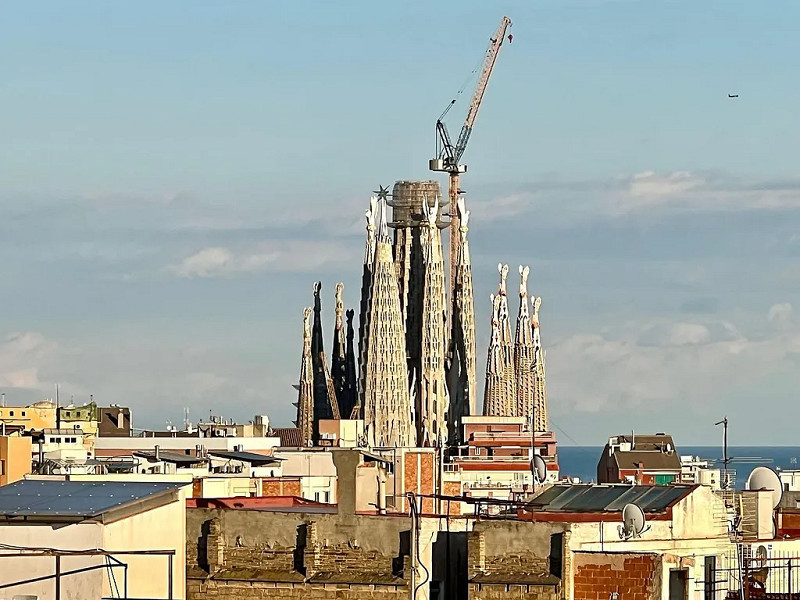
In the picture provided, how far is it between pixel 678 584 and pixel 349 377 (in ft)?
362

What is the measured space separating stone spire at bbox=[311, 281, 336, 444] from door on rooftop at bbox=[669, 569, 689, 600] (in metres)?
103

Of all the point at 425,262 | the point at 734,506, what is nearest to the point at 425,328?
the point at 425,262

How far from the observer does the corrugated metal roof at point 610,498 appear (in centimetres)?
2816

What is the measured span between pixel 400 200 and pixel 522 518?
348 ft

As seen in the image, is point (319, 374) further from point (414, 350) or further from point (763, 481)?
point (763, 481)

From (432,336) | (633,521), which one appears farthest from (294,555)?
(432,336)

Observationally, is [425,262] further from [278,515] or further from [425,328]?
[278,515]

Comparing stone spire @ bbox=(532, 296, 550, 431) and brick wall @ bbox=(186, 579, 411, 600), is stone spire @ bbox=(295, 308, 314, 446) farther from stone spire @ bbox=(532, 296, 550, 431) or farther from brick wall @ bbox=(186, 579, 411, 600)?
brick wall @ bbox=(186, 579, 411, 600)

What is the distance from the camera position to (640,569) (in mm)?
24812

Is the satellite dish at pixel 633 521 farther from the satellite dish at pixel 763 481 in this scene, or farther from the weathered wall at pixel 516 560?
the satellite dish at pixel 763 481

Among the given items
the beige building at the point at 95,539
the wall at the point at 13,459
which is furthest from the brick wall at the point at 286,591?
the wall at the point at 13,459

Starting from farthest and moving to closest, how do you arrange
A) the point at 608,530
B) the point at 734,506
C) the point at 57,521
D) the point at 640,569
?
the point at 734,506 → the point at 608,530 → the point at 640,569 → the point at 57,521

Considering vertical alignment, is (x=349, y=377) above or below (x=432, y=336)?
below

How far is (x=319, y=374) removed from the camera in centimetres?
13450
